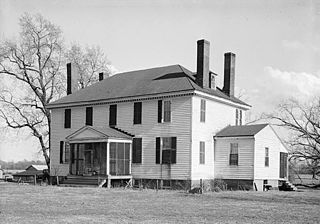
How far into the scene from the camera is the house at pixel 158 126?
32562mm

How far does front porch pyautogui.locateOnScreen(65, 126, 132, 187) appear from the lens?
33.5m

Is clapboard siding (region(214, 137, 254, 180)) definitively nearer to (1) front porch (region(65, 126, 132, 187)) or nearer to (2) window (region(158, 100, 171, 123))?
(2) window (region(158, 100, 171, 123))

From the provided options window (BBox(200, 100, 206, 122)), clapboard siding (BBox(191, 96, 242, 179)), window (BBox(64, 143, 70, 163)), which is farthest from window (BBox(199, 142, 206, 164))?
window (BBox(64, 143, 70, 163))

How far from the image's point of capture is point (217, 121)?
1384 inches

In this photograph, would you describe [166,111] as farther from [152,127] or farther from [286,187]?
[286,187]

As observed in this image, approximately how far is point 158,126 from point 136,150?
2.71m

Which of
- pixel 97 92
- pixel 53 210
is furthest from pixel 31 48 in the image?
pixel 53 210

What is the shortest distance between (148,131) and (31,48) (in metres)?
20.8

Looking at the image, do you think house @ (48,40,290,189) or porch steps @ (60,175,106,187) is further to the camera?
porch steps @ (60,175,106,187)

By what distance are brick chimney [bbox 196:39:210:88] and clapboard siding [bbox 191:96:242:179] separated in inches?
55.4

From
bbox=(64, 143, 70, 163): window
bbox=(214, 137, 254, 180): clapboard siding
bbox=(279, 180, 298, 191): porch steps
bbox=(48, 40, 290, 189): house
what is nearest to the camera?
bbox=(48, 40, 290, 189): house

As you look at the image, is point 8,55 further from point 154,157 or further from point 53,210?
point 53,210

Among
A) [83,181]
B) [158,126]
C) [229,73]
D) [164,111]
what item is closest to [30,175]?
[83,181]

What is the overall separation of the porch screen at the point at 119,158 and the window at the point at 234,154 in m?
7.49
